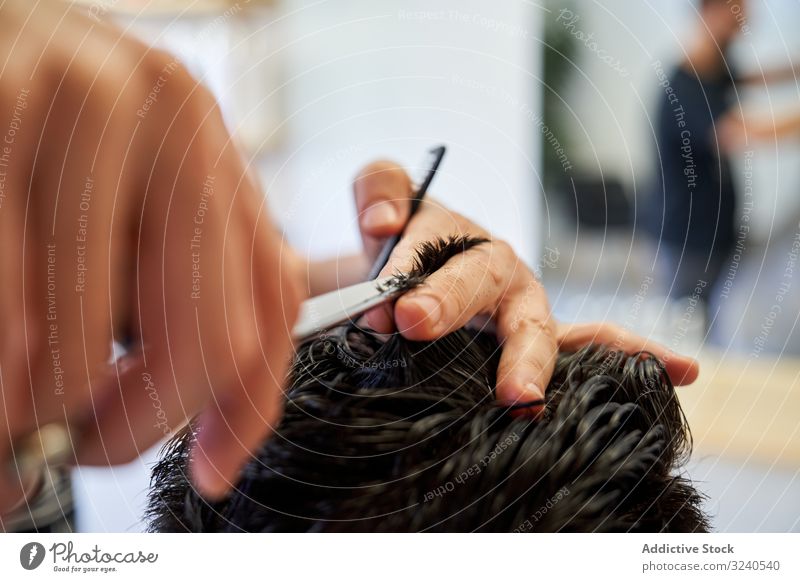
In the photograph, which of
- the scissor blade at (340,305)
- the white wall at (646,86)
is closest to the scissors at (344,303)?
the scissor blade at (340,305)

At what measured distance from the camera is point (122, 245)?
1.09 ft

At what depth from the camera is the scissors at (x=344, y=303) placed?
0.37 metres

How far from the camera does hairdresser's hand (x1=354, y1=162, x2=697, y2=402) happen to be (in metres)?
0.38

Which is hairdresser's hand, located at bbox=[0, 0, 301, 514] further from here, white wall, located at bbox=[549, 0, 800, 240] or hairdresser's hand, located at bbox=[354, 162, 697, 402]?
white wall, located at bbox=[549, 0, 800, 240]

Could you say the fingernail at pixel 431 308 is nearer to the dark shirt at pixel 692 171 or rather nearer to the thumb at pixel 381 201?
the thumb at pixel 381 201

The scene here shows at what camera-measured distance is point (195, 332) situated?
335 millimetres

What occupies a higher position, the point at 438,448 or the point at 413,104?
the point at 413,104

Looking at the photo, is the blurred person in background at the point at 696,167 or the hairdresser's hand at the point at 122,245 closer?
the hairdresser's hand at the point at 122,245

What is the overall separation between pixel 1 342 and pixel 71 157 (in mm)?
100

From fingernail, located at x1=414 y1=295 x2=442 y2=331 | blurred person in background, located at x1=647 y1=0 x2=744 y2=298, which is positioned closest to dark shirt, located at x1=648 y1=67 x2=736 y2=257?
blurred person in background, located at x1=647 y1=0 x2=744 y2=298

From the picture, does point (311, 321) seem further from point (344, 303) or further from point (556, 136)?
point (556, 136)

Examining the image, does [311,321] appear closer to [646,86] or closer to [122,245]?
[122,245]

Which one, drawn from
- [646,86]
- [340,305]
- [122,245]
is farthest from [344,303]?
[646,86]
